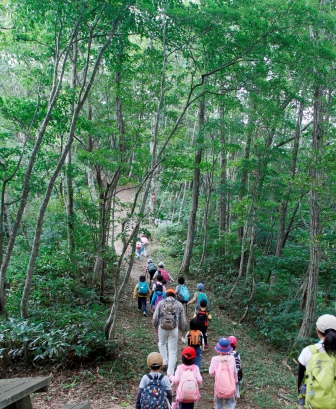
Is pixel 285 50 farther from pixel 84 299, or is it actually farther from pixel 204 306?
pixel 84 299

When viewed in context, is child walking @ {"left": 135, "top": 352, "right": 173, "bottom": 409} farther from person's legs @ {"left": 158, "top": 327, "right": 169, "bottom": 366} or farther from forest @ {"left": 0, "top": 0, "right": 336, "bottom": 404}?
forest @ {"left": 0, "top": 0, "right": 336, "bottom": 404}

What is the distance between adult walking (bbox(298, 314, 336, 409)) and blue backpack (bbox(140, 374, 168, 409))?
5.08ft

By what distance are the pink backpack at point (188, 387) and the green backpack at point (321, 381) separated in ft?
5.22

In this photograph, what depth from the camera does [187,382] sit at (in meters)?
4.33

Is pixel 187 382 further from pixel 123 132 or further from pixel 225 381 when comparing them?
pixel 123 132

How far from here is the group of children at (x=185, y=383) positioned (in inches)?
148

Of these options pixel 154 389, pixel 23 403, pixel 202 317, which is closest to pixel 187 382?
pixel 154 389

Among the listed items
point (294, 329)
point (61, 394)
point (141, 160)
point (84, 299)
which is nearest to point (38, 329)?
point (61, 394)

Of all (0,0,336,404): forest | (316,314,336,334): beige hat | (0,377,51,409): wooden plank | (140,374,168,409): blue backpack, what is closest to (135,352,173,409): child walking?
(140,374,168,409): blue backpack

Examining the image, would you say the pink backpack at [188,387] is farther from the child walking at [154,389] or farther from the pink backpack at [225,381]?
the pink backpack at [225,381]

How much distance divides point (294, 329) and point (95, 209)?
7883 millimetres

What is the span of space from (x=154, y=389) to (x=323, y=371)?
1.86 metres

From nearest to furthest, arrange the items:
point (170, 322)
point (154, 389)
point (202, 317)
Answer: point (154, 389), point (170, 322), point (202, 317)

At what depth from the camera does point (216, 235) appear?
66.9ft
